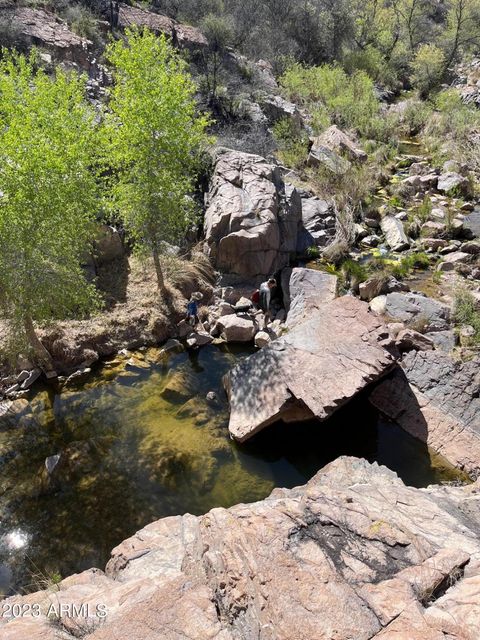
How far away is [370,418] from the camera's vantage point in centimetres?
1111

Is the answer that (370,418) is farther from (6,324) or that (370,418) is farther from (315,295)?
(6,324)

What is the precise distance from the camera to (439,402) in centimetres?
1055

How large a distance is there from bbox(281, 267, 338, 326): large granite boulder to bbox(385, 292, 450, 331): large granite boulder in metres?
1.87

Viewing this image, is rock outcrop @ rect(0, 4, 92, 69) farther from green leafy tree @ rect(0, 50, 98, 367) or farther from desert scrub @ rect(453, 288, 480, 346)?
desert scrub @ rect(453, 288, 480, 346)

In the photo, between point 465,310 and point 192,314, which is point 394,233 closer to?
point 465,310

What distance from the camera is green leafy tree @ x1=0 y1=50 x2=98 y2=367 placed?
344 inches

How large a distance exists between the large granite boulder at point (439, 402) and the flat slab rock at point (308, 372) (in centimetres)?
117

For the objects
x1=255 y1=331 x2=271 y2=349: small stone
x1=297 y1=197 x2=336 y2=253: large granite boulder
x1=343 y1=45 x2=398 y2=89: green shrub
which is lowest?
x1=255 y1=331 x2=271 y2=349: small stone

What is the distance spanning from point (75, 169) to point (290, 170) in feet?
41.8

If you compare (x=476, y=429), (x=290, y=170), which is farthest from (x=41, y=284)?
(x=290, y=170)

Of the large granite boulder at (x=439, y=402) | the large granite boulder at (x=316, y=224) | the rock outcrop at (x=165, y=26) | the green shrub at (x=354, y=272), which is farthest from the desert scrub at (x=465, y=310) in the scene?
the rock outcrop at (x=165, y=26)

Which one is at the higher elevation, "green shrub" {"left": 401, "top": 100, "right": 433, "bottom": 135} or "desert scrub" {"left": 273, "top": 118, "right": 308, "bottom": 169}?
"green shrub" {"left": 401, "top": 100, "right": 433, "bottom": 135}

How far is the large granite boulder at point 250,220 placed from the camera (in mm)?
14984

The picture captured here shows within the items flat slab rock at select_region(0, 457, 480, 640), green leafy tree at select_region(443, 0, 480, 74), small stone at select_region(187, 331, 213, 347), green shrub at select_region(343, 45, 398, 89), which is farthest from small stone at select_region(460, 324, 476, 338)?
green leafy tree at select_region(443, 0, 480, 74)
